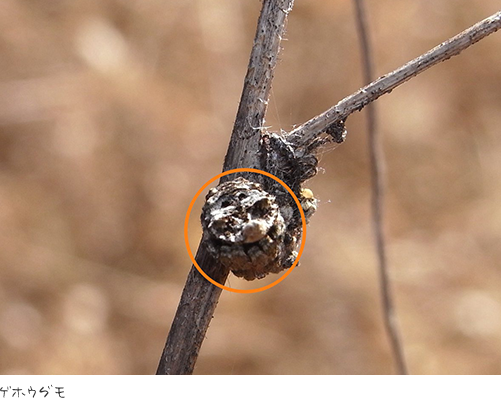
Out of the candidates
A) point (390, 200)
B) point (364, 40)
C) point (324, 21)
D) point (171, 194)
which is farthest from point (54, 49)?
point (364, 40)

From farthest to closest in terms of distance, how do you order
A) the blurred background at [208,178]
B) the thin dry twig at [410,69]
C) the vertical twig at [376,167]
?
1. the blurred background at [208,178]
2. the vertical twig at [376,167]
3. the thin dry twig at [410,69]

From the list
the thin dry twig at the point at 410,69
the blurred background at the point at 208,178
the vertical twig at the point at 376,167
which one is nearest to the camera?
the thin dry twig at the point at 410,69

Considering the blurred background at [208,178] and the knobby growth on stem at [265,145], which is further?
the blurred background at [208,178]

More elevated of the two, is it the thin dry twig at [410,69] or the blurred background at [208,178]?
the blurred background at [208,178]

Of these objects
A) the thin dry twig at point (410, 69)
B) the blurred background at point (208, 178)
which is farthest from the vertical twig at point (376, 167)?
the blurred background at point (208, 178)

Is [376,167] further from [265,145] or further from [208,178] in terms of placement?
[208,178]

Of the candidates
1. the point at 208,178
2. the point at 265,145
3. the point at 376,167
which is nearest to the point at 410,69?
the point at 265,145

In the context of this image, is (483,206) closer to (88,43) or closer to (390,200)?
(390,200)

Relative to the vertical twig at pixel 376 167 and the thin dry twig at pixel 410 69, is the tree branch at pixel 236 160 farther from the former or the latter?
the vertical twig at pixel 376 167
